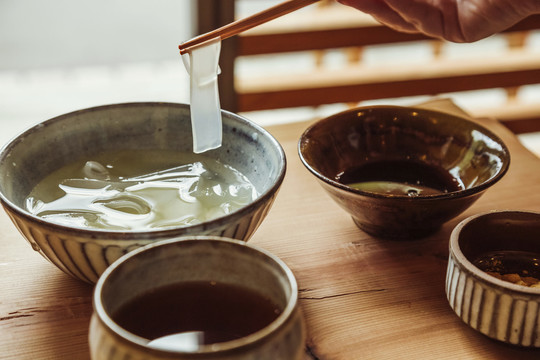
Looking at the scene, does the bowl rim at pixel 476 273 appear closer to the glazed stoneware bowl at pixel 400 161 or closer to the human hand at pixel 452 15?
the glazed stoneware bowl at pixel 400 161

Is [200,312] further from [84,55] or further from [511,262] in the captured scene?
[84,55]

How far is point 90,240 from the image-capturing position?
0.87 meters

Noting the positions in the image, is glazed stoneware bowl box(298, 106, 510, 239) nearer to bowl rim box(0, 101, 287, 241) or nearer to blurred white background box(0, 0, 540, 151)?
bowl rim box(0, 101, 287, 241)

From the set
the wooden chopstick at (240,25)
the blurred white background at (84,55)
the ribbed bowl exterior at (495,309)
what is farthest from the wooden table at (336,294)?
the blurred white background at (84,55)

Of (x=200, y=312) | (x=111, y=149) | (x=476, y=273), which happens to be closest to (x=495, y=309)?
(x=476, y=273)

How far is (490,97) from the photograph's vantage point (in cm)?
435

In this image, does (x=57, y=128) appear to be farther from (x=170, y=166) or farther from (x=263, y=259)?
(x=263, y=259)

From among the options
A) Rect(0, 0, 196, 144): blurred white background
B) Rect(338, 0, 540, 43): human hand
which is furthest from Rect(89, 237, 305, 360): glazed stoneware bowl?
Rect(0, 0, 196, 144): blurred white background

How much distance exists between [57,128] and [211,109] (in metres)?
0.28

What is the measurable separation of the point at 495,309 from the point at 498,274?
11 centimetres

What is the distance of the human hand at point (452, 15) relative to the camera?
1394 millimetres

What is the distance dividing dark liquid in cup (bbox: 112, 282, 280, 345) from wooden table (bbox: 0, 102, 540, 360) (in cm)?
20

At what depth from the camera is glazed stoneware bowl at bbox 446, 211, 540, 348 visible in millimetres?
887

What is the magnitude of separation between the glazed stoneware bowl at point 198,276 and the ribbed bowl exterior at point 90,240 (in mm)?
96
